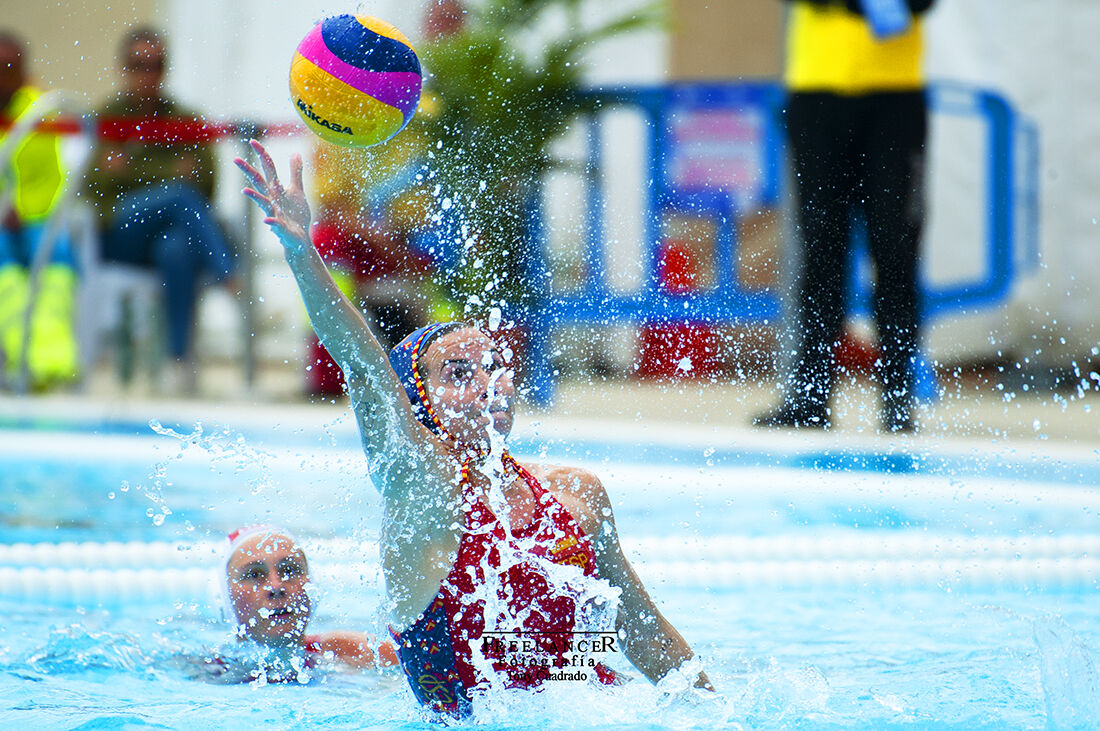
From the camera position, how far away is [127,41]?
7.23m

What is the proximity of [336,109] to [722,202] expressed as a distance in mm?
5813

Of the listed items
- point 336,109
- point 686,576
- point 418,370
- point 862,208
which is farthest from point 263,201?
point 862,208

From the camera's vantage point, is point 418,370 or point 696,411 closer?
point 418,370

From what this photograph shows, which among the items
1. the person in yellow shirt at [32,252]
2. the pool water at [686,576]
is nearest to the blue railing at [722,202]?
the pool water at [686,576]

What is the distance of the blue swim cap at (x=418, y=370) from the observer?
2.44 meters

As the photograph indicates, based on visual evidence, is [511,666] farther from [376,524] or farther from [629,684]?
[376,524]

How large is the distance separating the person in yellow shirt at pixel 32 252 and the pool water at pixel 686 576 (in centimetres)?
114

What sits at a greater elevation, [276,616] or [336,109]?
[336,109]

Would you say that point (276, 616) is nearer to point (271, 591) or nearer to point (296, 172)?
→ point (271, 591)

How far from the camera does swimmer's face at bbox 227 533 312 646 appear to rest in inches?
125

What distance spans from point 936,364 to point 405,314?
381 cm

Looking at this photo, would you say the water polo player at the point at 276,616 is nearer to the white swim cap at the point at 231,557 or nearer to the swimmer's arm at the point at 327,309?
the white swim cap at the point at 231,557

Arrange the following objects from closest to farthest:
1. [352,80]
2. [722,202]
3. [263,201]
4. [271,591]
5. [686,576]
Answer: [263,201]
[352,80]
[271,591]
[686,576]
[722,202]

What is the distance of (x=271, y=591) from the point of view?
3.17m
